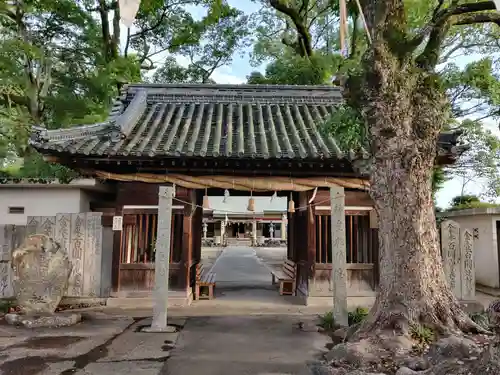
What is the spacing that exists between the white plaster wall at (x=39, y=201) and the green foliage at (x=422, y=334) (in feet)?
34.1

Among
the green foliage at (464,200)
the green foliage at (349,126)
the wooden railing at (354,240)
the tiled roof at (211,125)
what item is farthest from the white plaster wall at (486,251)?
the green foliage at (349,126)

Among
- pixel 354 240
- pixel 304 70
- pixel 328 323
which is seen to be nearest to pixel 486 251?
pixel 354 240

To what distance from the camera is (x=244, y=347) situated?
655 cm

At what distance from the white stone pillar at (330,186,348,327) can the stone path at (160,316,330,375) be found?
27.3 inches

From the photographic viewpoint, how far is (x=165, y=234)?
8.07 metres

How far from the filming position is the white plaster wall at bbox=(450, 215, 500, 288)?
43.7 feet

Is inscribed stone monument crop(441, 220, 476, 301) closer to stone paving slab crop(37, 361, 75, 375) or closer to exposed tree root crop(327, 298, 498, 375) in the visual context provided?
exposed tree root crop(327, 298, 498, 375)

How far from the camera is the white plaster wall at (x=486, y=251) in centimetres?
1331

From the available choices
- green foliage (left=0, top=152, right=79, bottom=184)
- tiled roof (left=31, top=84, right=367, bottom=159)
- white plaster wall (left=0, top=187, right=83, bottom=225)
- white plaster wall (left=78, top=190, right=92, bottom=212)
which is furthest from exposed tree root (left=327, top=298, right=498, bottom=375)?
green foliage (left=0, top=152, right=79, bottom=184)

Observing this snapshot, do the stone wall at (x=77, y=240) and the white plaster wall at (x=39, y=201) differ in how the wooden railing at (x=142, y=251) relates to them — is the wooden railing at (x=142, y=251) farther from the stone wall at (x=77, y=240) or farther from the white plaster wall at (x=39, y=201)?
the white plaster wall at (x=39, y=201)

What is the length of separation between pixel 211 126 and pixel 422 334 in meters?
8.01

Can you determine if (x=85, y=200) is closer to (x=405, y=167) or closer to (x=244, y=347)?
(x=244, y=347)

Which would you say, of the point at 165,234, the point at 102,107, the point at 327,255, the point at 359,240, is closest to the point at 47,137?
the point at 165,234

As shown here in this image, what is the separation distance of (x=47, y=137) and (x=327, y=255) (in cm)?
746
